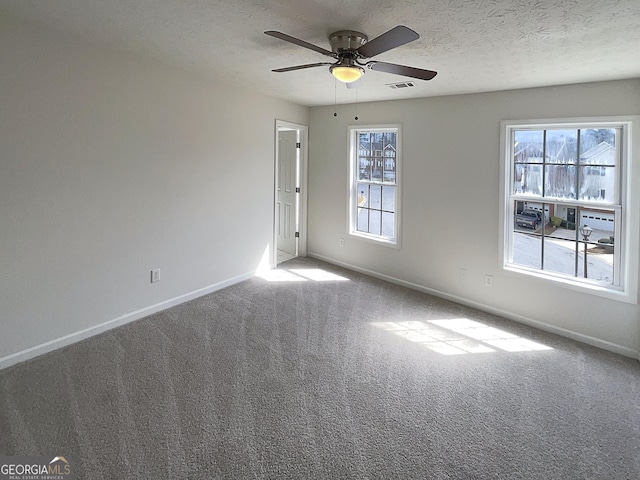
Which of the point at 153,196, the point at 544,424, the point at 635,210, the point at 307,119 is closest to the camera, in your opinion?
the point at 544,424

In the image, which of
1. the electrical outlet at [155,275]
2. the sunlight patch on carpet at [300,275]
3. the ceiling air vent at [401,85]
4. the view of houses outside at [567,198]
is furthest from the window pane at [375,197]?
the electrical outlet at [155,275]

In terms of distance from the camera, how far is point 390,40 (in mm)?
2053

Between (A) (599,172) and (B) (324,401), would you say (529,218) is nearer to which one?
(A) (599,172)

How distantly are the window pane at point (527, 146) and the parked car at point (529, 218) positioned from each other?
527 mm

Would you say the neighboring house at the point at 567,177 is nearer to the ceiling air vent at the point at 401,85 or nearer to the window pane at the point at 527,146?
the window pane at the point at 527,146

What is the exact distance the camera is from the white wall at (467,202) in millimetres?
3400

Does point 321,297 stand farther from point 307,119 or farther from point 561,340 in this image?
point 307,119

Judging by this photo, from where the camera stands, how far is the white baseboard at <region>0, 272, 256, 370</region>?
9.31 feet

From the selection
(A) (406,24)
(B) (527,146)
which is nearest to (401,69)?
(A) (406,24)

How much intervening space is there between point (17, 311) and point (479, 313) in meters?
4.27

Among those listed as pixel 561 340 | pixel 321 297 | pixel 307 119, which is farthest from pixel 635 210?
pixel 307 119

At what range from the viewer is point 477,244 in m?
Result: 4.25

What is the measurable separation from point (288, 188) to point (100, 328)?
3610mm

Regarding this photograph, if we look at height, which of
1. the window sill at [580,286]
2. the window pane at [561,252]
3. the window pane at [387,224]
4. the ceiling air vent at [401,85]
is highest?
the ceiling air vent at [401,85]
